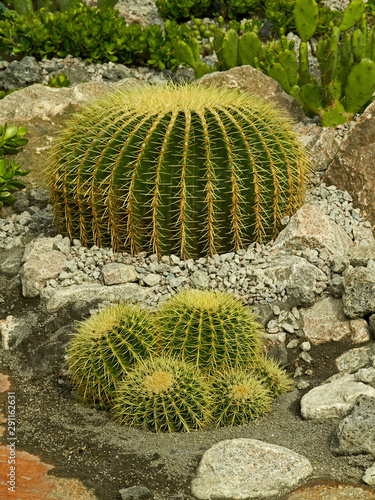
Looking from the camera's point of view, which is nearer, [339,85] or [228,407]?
[228,407]

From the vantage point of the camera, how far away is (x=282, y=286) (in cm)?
497

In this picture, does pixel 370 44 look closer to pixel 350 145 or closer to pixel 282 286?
pixel 350 145

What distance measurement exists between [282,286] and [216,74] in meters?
3.35

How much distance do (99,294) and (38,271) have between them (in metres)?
0.57

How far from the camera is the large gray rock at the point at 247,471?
10.7 ft

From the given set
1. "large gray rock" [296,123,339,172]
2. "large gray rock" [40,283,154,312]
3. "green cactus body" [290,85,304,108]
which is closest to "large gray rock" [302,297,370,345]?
"large gray rock" [40,283,154,312]

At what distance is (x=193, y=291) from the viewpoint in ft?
14.3

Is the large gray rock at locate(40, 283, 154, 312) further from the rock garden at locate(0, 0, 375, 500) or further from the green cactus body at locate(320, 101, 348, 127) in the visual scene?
the green cactus body at locate(320, 101, 348, 127)

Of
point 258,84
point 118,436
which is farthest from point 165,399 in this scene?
point 258,84

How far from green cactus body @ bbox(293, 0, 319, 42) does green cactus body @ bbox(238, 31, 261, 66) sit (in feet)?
1.72

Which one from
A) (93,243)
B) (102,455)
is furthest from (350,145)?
(102,455)

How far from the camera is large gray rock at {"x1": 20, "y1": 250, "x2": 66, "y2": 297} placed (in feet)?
17.3

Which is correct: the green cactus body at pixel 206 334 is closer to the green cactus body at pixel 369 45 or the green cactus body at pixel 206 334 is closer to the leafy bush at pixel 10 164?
the leafy bush at pixel 10 164

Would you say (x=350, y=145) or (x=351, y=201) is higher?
(x=350, y=145)
